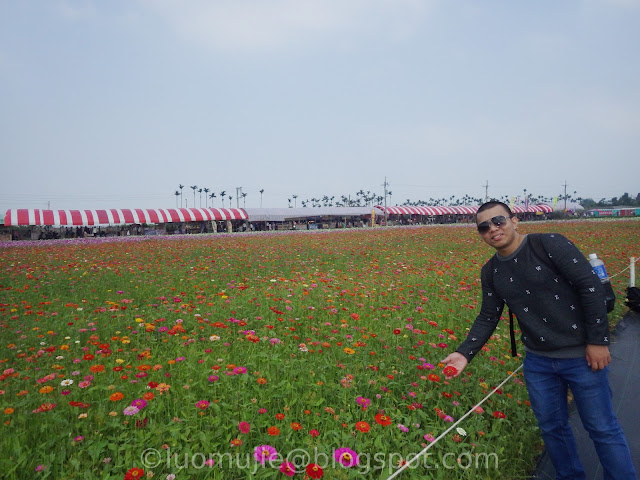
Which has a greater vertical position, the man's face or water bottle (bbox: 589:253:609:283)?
the man's face

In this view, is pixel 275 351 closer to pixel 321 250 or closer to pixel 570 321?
pixel 570 321

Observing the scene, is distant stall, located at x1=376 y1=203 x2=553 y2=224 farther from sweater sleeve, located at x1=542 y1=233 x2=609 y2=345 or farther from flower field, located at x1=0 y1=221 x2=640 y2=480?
sweater sleeve, located at x1=542 y1=233 x2=609 y2=345

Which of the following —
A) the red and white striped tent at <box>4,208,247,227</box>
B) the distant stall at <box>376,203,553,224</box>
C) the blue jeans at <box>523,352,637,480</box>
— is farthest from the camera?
the distant stall at <box>376,203,553,224</box>

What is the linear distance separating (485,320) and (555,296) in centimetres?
51

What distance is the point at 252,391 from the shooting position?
294 cm

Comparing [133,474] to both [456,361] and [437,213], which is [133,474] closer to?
[456,361]

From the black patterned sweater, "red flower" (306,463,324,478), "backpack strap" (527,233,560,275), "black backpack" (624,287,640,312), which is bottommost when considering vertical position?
"black backpack" (624,287,640,312)

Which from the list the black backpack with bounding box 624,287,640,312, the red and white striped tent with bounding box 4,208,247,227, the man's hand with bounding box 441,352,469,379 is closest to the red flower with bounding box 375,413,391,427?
the man's hand with bounding box 441,352,469,379

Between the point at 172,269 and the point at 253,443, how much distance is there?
7092 millimetres

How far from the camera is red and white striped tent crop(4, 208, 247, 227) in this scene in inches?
1256

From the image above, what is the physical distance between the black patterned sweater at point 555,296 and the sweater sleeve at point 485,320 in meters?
0.11
